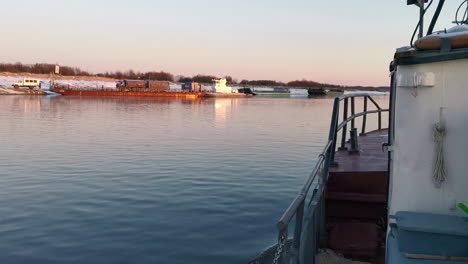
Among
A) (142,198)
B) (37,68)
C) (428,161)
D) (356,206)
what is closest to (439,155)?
(428,161)

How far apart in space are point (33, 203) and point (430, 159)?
30.8 ft

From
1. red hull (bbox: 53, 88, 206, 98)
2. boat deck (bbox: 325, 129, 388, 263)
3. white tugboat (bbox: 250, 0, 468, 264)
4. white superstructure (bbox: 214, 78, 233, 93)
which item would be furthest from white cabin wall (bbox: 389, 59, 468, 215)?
white superstructure (bbox: 214, 78, 233, 93)

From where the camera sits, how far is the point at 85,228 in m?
8.89

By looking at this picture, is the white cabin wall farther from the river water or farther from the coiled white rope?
the river water

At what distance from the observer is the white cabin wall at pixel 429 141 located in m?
4.15

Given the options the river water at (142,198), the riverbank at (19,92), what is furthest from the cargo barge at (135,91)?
the river water at (142,198)

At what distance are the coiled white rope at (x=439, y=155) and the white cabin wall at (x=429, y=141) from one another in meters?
0.04

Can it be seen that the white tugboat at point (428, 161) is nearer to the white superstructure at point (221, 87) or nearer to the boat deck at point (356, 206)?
the boat deck at point (356, 206)

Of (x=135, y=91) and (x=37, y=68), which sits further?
(x=37, y=68)

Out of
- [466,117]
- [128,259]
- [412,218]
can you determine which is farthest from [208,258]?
[466,117]

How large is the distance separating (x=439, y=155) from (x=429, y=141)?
17cm

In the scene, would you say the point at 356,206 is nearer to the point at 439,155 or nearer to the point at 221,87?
the point at 439,155

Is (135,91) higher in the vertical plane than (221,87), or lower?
lower

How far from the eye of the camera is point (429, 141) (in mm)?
4312
